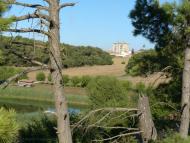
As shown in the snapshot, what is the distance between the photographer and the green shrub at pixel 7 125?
4270 mm

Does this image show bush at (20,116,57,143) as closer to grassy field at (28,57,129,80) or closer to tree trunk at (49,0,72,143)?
tree trunk at (49,0,72,143)

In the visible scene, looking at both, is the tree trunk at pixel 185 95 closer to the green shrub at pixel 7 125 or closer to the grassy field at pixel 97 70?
the green shrub at pixel 7 125

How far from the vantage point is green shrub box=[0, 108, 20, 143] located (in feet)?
14.0

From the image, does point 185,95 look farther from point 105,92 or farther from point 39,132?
point 105,92

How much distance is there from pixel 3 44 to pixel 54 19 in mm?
903

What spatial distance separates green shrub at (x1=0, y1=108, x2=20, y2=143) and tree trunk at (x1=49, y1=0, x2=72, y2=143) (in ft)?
9.58

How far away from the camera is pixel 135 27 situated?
1390cm

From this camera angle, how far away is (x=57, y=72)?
746cm

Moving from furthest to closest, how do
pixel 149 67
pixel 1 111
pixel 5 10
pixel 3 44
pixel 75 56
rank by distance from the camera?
pixel 75 56 < pixel 149 67 < pixel 3 44 < pixel 5 10 < pixel 1 111

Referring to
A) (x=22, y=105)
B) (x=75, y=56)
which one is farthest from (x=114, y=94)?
(x=75, y=56)

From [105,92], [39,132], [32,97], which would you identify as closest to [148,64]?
[39,132]

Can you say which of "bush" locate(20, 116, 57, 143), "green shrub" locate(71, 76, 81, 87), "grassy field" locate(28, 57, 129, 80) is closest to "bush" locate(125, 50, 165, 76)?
"bush" locate(20, 116, 57, 143)

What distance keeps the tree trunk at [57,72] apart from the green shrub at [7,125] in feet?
9.58

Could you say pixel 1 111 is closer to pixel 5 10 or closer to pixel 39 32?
pixel 5 10
